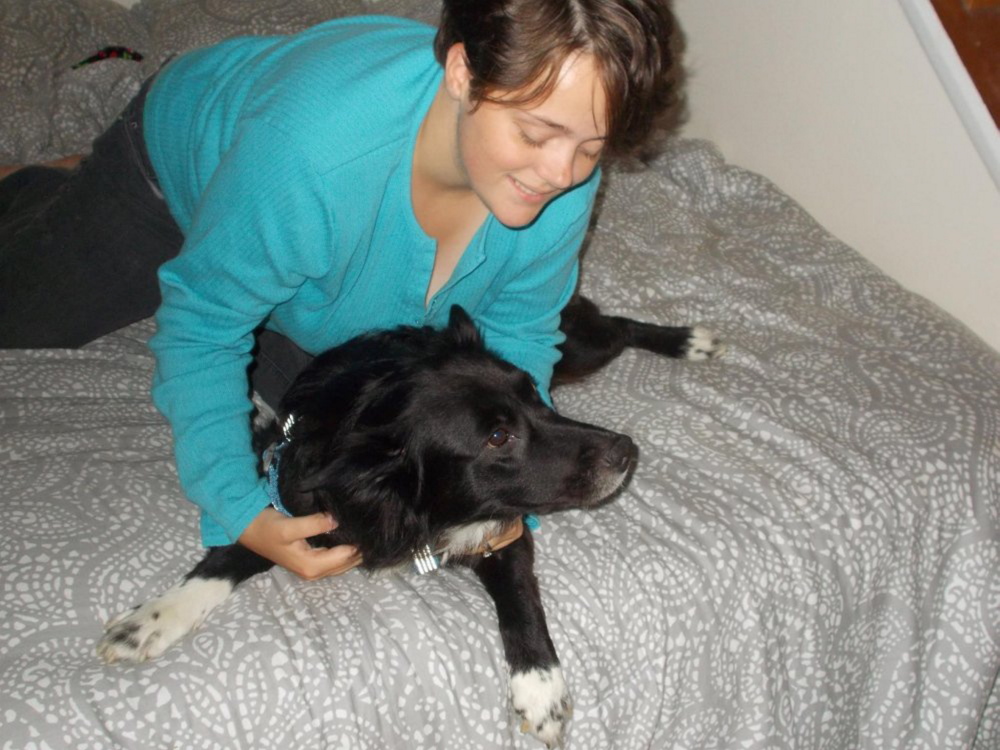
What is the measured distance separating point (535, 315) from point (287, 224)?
71 centimetres

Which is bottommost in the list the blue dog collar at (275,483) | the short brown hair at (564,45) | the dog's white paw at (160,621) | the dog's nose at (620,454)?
the dog's white paw at (160,621)

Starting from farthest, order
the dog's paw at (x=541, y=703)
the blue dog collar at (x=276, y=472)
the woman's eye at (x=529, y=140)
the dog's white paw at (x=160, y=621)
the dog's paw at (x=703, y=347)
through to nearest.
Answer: the dog's paw at (x=703, y=347) < the blue dog collar at (x=276, y=472) < the dog's paw at (x=541, y=703) < the dog's white paw at (x=160, y=621) < the woman's eye at (x=529, y=140)

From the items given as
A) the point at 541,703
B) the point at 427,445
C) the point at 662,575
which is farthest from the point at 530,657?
the point at 427,445

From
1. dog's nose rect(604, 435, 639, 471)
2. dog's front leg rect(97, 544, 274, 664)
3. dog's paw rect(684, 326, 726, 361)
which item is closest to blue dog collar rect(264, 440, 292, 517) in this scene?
dog's front leg rect(97, 544, 274, 664)

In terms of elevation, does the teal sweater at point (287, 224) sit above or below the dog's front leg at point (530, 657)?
above

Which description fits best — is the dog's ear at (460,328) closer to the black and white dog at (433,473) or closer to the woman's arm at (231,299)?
the black and white dog at (433,473)

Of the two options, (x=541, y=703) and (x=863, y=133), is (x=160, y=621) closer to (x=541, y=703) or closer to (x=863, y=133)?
(x=541, y=703)

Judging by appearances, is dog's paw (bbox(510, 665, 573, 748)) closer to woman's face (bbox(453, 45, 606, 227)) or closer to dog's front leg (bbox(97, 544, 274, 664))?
dog's front leg (bbox(97, 544, 274, 664))

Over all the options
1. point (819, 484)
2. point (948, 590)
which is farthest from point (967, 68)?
point (948, 590)

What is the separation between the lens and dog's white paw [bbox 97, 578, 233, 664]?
4.69ft

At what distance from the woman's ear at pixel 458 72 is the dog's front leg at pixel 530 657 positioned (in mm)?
889

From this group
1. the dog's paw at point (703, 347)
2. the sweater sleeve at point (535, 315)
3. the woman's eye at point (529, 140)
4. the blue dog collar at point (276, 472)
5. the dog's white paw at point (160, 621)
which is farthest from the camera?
the dog's paw at point (703, 347)

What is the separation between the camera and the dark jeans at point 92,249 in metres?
1.92

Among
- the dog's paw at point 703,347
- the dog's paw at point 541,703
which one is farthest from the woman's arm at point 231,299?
the dog's paw at point 703,347
